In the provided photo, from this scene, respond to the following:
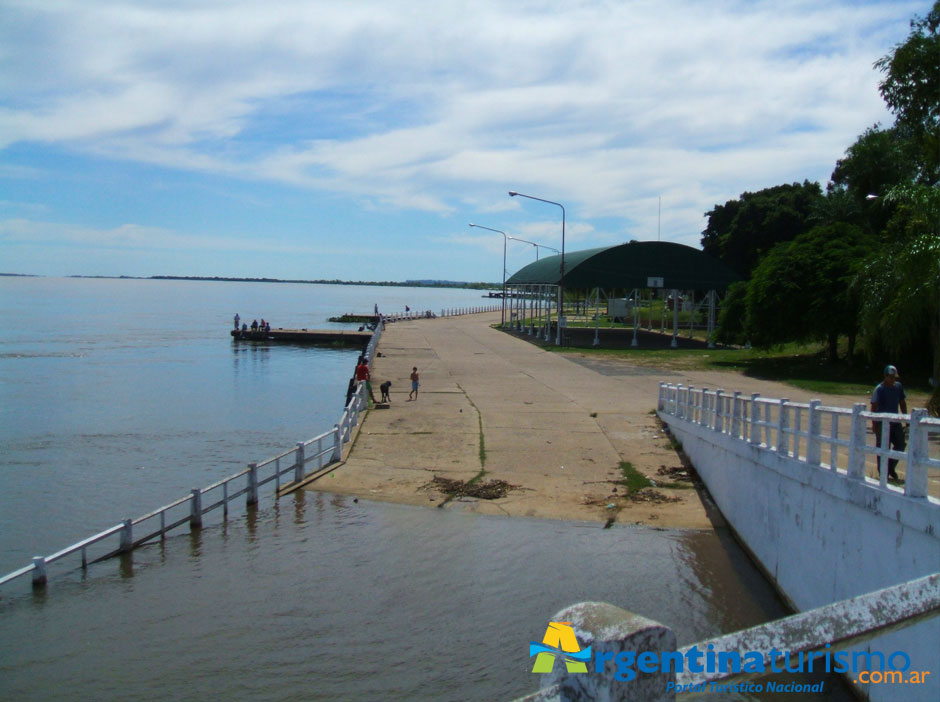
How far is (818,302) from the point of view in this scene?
35438 mm

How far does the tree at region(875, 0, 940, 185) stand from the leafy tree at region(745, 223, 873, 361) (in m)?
9.69

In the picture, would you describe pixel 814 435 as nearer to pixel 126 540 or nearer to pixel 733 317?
pixel 126 540

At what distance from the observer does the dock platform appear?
79188 mm

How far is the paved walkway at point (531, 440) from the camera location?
17.3 metres

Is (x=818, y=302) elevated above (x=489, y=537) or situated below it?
above

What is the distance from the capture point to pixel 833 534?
934cm

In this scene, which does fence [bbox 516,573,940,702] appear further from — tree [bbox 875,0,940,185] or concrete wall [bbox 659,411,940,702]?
tree [bbox 875,0,940,185]

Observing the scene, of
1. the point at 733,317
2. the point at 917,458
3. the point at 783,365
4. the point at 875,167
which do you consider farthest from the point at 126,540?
the point at 875,167

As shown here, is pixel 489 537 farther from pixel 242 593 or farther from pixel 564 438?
pixel 564 438

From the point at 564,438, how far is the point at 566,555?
8.46 m

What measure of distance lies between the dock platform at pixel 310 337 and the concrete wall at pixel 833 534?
65.3m

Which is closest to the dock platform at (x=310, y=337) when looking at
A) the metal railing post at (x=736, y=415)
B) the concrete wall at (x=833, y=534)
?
the metal railing post at (x=736, y=415)

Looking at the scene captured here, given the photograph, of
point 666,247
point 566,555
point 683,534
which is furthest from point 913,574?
point 666,247

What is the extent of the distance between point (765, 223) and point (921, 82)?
44.9 meters
